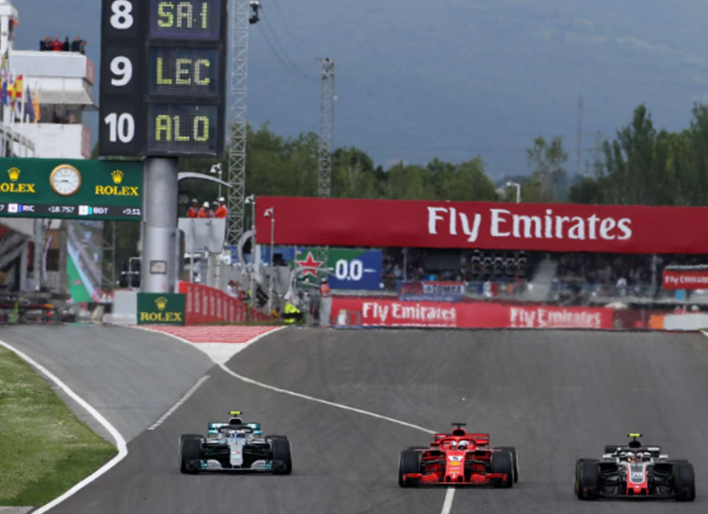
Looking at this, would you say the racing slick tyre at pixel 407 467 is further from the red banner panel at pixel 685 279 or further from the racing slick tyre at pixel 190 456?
the red banner panel at pixel 685 279

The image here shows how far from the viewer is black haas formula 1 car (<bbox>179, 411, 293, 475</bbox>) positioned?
19297 mm

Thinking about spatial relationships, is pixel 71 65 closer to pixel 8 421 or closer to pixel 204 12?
pixel 204 12

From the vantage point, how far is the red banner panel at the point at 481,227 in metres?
51.4

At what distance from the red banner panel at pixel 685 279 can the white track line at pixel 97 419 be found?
25.5 meters

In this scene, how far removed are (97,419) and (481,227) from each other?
27.5 meters

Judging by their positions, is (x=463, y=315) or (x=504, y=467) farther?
(x=463, y=315)

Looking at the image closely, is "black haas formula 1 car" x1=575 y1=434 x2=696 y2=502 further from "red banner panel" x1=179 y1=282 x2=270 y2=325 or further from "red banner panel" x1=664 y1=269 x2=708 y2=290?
"red banner panel" x1=664 y1=269 x2=708 y2=290

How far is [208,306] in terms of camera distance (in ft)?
162

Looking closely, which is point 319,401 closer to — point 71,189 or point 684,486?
point 684,486

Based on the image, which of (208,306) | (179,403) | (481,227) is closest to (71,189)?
(208,306)

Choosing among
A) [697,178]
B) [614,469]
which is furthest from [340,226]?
[697,178]

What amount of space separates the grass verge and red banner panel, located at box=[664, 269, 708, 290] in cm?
2656

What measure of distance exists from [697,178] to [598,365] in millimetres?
87084

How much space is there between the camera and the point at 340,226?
51469mm
